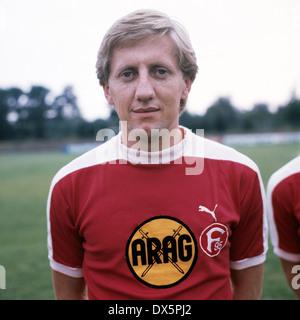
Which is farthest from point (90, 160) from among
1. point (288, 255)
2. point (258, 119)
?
point (258, 119)

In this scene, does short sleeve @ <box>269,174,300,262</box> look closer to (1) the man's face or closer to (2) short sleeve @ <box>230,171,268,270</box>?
(2) short sleeve @ <box>230,171,268,270</box>

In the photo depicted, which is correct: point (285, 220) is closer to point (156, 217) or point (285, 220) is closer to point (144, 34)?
point (156, 217)

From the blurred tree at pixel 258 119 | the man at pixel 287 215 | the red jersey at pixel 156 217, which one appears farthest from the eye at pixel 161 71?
the blurred tree at pixel 258 119

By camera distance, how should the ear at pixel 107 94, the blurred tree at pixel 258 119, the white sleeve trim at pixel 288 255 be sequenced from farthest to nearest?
the blurred tree at pixel 258 119
the white sleeve trim at pixel 288 255
the ear at pixel 107 94

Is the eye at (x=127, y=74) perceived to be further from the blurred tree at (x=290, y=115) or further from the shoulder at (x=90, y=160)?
the blurred tree at (x=290, y=115)

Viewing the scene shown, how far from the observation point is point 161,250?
1625mm

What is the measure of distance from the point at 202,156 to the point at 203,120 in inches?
976

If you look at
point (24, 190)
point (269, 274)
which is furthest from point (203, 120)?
point (269, 274)

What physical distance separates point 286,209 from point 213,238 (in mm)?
528

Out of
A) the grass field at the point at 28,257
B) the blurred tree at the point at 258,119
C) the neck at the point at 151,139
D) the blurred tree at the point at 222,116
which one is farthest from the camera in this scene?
the blurred tree at the point at 258,119

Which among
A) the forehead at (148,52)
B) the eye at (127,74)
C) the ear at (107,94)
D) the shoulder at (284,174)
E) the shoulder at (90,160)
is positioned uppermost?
Answer: the forehead at (148,52)

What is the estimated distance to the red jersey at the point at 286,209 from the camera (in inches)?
74.1

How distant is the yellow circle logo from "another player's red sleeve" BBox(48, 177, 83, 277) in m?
0.32
